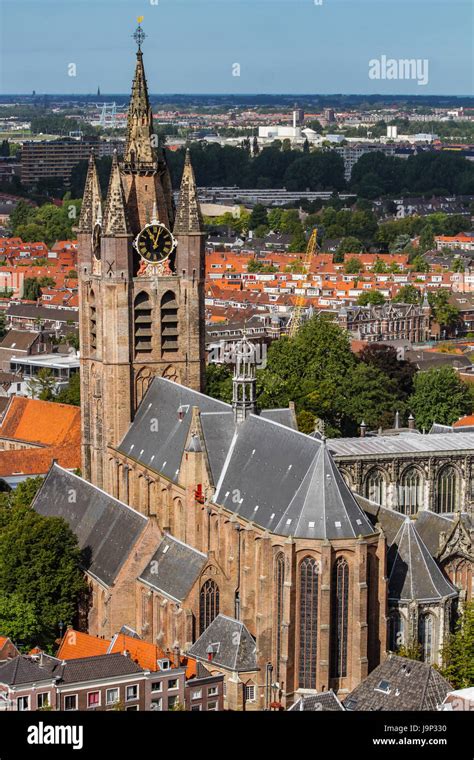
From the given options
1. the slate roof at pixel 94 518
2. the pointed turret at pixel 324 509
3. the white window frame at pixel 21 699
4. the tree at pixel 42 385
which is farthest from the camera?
the tree at pixel 42 385

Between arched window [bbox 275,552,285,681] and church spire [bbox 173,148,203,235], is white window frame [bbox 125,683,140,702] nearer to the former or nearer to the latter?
arched window [bbox 275,552,285,681]

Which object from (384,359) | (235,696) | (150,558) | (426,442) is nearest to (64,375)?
(384,359)

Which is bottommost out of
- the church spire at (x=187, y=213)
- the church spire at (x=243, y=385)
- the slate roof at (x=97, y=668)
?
the slate roof at (x=97, y=668)

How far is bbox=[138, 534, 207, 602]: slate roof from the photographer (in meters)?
80.7

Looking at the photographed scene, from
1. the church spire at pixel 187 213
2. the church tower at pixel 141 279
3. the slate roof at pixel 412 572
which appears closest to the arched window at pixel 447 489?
the church tower at pixel 141 279

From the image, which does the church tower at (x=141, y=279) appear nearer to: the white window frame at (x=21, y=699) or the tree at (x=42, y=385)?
the white window frame at (x=21, y=699)

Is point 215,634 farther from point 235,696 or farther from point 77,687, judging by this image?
point 77,687

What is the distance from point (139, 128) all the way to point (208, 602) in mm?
29809

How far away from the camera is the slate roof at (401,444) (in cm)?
10156

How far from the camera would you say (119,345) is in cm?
9575

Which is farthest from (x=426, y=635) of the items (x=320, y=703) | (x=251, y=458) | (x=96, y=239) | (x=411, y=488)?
(x=96, y=239)

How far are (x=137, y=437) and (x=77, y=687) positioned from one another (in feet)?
85.5

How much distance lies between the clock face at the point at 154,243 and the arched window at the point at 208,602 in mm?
22319

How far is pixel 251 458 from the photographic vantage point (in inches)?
3223
